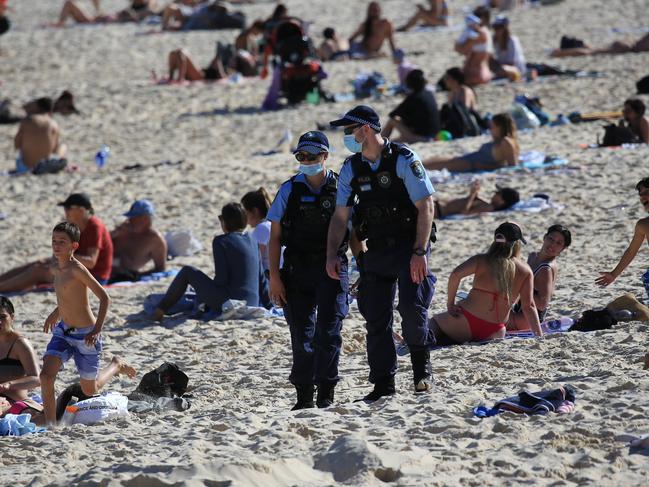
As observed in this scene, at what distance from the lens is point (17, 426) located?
611 centimetres

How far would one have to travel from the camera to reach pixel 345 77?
18016 millimetres

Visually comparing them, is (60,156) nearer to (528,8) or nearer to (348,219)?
→ (348,219)

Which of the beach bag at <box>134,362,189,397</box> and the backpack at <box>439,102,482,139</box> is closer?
the beach bag at <box>134,362,189,397</box>

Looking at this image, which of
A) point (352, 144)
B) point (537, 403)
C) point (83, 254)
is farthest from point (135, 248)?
point (537, 403)

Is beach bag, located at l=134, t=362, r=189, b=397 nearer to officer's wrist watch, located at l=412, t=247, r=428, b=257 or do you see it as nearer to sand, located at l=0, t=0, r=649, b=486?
sand, located at l=0, t=0, r=649, b=486

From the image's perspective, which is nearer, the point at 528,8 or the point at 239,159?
the point at 239,159

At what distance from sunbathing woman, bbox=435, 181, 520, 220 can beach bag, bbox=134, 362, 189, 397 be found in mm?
4541

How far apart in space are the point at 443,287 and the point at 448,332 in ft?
5.71

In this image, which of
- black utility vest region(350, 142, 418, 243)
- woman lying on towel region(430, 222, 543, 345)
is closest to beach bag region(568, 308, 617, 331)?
woman lying on towel region(430, 222, 543, 345)

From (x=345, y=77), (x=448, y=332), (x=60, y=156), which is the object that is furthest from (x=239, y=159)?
(x=448, y=332)

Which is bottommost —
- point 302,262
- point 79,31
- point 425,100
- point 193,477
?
point 193,477

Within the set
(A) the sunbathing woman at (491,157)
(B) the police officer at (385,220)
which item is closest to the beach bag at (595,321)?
(B) the police officer at (385,220)

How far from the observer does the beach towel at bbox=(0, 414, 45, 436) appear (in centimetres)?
607

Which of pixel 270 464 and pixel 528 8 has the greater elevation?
pixel 528 8
